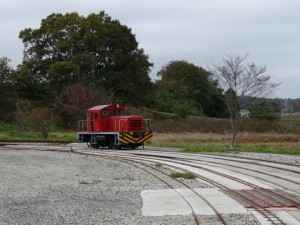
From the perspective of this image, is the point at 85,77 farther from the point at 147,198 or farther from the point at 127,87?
the point at 147,198

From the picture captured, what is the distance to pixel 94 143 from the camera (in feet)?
105

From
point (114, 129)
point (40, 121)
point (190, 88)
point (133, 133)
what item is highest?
point (190, 88)

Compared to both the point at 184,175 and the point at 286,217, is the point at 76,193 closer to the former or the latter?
the point at 184,175

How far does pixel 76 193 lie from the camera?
40.9 ft

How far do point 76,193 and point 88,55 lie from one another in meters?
43.4

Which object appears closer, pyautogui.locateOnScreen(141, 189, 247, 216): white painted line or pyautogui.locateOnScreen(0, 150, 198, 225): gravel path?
pyautogui.locateOnScreen(0, 150, 198, 225): gravel path

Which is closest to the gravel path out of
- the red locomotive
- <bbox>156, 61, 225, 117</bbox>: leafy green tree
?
the red locomotive

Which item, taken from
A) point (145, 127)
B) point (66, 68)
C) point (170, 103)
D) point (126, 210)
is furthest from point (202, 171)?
point (170, 103)

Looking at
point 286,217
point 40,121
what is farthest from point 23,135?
point 286,217

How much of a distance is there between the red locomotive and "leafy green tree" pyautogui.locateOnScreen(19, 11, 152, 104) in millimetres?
22823

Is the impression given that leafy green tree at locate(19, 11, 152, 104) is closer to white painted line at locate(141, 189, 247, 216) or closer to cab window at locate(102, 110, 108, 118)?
cab window at locate(102, 110, 108, 118)

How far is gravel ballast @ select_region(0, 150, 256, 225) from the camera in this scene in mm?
8961

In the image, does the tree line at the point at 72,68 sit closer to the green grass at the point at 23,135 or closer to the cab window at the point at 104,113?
the green grass at the point at 23,135

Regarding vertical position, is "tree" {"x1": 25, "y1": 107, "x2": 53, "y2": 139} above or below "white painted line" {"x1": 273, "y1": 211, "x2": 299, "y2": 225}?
above
